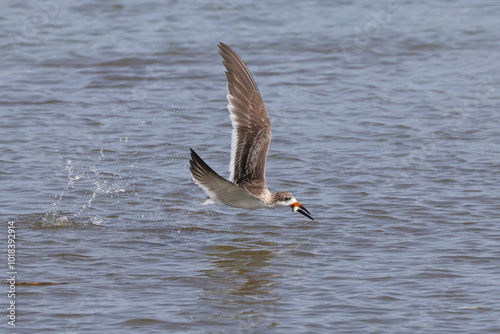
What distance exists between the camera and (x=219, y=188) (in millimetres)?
7895

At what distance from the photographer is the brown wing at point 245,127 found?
340 inches

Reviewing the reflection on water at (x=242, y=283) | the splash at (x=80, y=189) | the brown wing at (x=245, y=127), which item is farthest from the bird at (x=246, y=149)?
the splash at (x=80, y=189)

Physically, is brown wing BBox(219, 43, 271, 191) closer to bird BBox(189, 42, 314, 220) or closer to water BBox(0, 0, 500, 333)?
bird BBox(189, 42, 314, 220)

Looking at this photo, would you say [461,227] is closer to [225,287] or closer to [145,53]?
[225,287]

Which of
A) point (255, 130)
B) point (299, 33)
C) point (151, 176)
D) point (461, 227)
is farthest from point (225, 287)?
point (299, 33)

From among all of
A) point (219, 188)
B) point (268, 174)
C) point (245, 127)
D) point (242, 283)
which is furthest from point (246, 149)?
point (268, 174)

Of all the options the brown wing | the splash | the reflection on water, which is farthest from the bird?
the splash

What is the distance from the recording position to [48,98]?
14.4m

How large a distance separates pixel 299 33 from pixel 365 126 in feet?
21.5

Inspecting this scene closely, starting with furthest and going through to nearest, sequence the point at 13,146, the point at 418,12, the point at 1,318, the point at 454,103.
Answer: the point at 418,12 < the point at 454,103 < the point at 13,146 < the point at 1,318

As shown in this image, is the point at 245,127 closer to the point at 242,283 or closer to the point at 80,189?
the point at 242,283

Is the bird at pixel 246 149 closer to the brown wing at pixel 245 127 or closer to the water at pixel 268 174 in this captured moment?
the brown wing at pixel 245 127

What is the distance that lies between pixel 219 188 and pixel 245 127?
44.8 inches

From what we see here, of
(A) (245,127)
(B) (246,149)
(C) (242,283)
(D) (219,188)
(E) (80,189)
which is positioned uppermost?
(A) (245,127)
